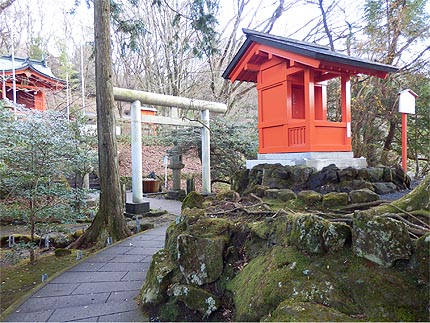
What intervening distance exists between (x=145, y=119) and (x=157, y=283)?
536 cm

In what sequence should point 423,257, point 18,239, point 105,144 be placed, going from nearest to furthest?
point 423,257, point 105,144, point 18,239

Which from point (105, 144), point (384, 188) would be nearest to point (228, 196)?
point (384, 188)

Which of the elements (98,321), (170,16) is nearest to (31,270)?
(98,321)

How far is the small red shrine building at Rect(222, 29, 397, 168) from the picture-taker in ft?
14.9

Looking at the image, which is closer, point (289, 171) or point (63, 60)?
point (289, 171)

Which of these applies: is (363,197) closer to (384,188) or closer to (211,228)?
(211,228)

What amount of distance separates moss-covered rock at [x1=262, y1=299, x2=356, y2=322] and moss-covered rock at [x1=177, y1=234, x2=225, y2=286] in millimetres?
870

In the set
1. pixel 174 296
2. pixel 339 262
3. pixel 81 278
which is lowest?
pixel 81 278

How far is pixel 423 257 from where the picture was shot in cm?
138

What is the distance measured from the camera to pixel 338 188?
388cm

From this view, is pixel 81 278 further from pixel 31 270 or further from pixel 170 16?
pixel 170 16

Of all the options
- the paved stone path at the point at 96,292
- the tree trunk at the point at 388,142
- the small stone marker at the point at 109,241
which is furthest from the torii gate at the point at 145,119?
the tree trunk at the point at 388,142

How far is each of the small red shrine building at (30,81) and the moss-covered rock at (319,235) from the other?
46.3 feet

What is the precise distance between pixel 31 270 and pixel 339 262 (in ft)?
15.1
